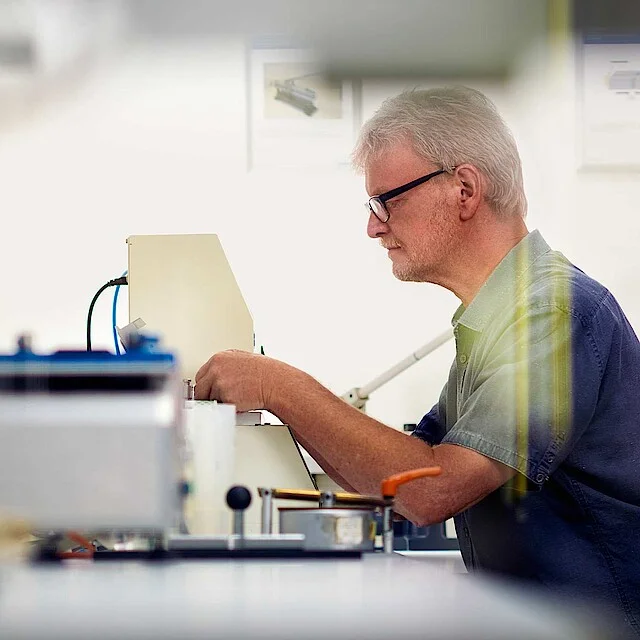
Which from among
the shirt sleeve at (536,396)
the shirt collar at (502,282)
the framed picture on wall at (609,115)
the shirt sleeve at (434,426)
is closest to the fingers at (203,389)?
the shirt sleeve at (536,396)

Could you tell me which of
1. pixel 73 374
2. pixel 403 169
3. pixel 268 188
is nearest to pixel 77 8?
pixel 73 374

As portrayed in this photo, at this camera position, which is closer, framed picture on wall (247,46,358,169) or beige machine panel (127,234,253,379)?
beige machine panel (127,234,253,379)

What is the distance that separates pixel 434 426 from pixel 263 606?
1299 mm

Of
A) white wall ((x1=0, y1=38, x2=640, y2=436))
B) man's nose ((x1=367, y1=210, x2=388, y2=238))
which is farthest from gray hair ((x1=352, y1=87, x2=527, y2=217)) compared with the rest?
white wall ((x1=0, y1=38, x2=640, y2=436))

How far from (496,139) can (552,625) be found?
1222 mm

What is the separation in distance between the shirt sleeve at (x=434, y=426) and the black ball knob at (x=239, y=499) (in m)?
0.96

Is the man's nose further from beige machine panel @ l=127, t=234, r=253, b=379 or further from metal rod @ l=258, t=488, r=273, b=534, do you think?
metal rod @ l=258, t=488, r=273, b=534

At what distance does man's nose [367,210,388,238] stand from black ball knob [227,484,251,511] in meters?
0.88

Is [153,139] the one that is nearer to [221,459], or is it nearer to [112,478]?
[221,459]

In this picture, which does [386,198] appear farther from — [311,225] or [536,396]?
[311,225]

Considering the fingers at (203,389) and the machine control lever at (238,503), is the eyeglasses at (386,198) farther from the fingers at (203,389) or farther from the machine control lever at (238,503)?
the machine control lever at (238,503)

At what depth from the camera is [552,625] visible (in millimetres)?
602

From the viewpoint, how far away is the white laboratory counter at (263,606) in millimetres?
577

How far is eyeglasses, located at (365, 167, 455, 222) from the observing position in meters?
1.69
